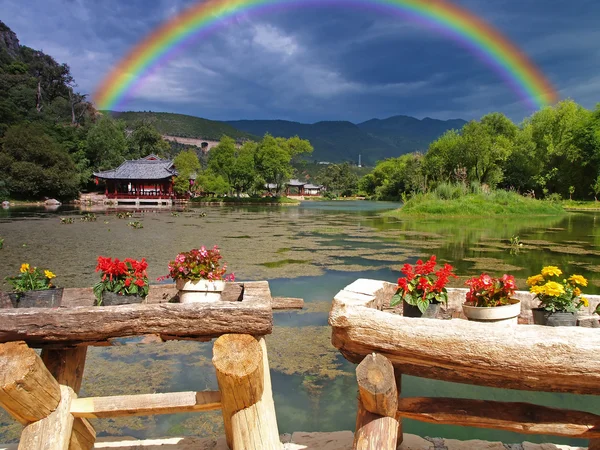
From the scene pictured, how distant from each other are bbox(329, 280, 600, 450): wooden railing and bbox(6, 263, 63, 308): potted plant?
214 centimetres

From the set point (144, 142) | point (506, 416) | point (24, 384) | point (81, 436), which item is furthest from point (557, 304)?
point (144, 142)

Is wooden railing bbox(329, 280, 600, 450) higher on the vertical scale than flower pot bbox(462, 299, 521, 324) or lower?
lower

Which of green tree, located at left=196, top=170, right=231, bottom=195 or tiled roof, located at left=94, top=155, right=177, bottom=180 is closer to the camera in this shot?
tiled roof, located at left=94, top=155, right=177, bottom=180

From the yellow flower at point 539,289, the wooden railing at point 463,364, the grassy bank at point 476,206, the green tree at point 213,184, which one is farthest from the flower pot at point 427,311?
the green tree at point 213,184

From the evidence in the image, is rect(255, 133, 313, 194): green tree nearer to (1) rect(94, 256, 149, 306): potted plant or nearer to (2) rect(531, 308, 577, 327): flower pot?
(1) rect(94, 256, 149, 306): potted plant

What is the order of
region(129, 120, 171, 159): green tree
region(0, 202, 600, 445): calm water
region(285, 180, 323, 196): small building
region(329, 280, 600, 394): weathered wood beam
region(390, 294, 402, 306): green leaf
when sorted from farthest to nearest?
region(285, 180, 323, 196): small building < region(129, 120, 171, 159): green tree < region(0, 202, 600, 445): calm water < region(390, 294, 402, 306): green leaf < region(329, 280, 600, 394): weathered wood beam

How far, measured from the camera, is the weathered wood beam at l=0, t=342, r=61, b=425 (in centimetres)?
256

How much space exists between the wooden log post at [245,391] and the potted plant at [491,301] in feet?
4.81

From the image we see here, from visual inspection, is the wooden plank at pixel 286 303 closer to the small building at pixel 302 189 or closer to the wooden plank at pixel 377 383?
the wooden plank at pixel 377 383

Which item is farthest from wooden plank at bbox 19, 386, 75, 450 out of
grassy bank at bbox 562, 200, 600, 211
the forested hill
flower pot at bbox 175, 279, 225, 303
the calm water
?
the forested hill

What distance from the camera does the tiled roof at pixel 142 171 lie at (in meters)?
55.9

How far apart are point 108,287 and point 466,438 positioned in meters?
3.59

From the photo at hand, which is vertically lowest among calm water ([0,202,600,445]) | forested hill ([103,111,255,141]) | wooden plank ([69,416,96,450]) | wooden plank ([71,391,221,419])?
calm water ([0,202,600,445])

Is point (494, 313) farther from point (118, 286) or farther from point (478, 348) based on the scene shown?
point (118, 286)
